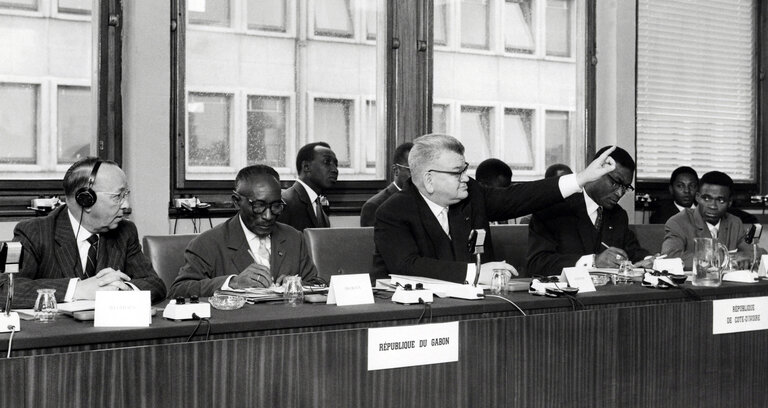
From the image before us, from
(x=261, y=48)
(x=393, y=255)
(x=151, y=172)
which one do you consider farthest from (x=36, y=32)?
(x=393, y=255)

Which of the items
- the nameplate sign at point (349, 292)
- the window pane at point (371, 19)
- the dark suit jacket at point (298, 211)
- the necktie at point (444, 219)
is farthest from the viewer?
the window pane at point (371, 19)

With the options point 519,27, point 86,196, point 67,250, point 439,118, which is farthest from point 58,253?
point 519,27

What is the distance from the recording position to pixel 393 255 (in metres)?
3.39

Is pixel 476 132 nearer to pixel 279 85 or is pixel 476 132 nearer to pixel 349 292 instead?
pixel 279 85

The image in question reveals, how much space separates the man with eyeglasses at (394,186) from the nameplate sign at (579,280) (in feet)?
6.62

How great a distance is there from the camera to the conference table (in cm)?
192

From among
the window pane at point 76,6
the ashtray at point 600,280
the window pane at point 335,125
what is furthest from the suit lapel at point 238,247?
the window pane at point 335,125

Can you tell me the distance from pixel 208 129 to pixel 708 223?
272 cm

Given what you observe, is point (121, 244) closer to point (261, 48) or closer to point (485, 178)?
point (261, 48)

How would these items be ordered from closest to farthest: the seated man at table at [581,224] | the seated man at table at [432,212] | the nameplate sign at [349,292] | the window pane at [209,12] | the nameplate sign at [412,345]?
the nameplate sign at [412,345] < the nameplate sign at [349,292] < the seated man at table at [432,212] < the seated man at table at [581,224] < the window pane at [209,12]

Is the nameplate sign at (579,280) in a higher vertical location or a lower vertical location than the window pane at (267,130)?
lower

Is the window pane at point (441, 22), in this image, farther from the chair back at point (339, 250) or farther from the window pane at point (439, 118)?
the chair back at point (339, 250)

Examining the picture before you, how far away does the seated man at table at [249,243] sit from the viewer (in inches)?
130

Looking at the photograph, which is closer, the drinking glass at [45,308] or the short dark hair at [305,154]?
the drinking glass at [45,308]
